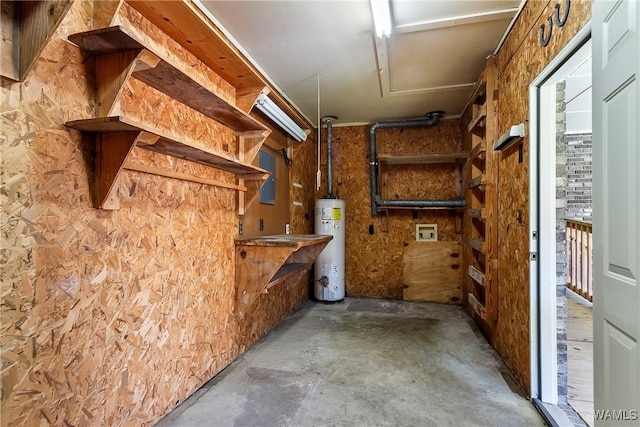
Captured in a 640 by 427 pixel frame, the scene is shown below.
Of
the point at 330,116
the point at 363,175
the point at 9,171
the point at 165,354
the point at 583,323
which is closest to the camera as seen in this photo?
the point at 9,171

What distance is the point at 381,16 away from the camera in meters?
1.87

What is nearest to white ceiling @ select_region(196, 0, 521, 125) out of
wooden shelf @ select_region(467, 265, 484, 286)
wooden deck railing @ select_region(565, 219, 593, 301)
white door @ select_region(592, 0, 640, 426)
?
white door @ select_region(592, 0, 640, 426)

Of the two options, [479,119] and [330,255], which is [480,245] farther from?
[330,255]

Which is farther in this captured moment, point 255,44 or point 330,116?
point 330,116

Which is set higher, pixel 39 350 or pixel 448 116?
pixel 448 116

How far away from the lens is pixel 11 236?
1.04 metres

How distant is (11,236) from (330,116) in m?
3.64

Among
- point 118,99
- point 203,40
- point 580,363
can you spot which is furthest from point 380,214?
point 118,99

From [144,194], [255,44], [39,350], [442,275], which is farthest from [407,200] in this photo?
[39,350]

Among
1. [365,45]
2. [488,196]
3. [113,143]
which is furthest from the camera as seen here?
[488,196]

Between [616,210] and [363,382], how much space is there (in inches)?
70.5

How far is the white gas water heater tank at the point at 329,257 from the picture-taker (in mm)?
4176

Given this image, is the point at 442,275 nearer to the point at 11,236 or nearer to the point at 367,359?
the point at 367,359

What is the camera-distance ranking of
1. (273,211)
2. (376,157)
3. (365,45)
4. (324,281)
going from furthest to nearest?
(376,157)
(324,281)
(273,211)
(365,45)
